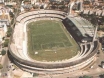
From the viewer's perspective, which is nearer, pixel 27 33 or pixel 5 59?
pixel 5 59

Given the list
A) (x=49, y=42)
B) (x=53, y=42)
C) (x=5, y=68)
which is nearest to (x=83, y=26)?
(x=53, y=42)

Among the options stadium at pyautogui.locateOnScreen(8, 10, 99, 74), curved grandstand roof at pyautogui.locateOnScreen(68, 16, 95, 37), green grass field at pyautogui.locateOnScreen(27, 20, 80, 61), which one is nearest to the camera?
stadium at pyautogui.locateOnScreen(8, 10, 99, 74)

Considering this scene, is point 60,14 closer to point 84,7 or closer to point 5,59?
point 84,7

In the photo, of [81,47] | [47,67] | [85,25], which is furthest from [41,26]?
[47,67]

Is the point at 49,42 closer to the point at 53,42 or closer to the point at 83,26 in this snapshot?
the point at 53,42

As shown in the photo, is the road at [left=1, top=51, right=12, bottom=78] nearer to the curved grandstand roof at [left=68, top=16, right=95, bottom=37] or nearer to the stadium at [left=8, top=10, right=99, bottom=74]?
the stadium at [left=8, top=10, right=99, bottom=74]

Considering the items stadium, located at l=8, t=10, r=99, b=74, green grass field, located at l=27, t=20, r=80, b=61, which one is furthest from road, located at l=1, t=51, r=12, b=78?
green grass field, located at l=27, t=20, r=80, b=61

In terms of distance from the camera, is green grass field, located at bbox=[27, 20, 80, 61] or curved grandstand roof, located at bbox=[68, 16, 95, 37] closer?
green grass field, located at bbox=[27, 20, 80, 61]

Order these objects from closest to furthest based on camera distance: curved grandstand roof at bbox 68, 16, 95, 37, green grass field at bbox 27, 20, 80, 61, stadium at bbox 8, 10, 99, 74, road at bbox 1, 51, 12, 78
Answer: road at bbox 1, 51, 12, 78 → stadium at bbox 8, 10, 99, 74 → green grass field at bbox 27, 20, 80, 61 → curved grandstand roof at bbox 68, 16, 95, 37

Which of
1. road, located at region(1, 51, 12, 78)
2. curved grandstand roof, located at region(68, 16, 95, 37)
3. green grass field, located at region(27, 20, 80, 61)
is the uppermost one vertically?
curved grandstand roof, located at region(68, 16, 95, 37)
